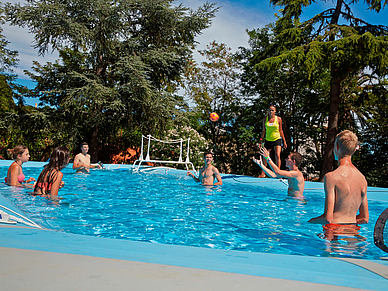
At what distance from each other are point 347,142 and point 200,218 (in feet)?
6.84

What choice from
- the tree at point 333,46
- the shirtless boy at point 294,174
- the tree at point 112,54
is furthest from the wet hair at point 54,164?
the tree at point 112,54

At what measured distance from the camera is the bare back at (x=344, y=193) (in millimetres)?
2867

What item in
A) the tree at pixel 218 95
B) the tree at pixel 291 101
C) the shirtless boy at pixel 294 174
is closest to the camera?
the shirtless boy at pixel 294 174

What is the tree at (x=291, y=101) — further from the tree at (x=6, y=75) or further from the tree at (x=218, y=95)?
the tree at (x=6, y=75)

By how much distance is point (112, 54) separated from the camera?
13.5m

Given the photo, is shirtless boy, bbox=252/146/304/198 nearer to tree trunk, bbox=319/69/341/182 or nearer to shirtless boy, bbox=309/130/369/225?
shirtless boy, bbox=309/130/369/225

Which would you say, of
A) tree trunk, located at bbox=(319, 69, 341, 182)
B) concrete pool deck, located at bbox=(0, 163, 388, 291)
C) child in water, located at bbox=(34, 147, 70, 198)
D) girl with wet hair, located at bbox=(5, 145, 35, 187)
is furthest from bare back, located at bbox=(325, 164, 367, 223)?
tree trunk, located at bbox=(319, 69, 341, 182)

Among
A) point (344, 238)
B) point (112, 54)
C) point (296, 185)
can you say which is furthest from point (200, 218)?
point (112, 54)

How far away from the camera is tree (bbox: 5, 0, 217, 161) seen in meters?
12.3

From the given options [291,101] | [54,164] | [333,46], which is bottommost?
[54,164]

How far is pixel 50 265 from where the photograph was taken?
52.0 inches

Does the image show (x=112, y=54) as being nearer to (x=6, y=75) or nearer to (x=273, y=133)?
(x=6, y=75)

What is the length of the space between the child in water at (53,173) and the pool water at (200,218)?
178 mm

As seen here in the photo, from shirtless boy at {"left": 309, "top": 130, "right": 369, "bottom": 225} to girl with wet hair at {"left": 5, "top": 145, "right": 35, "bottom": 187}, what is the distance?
15.9 feet
